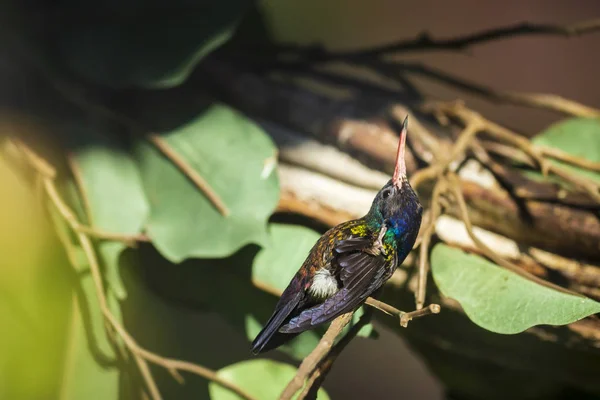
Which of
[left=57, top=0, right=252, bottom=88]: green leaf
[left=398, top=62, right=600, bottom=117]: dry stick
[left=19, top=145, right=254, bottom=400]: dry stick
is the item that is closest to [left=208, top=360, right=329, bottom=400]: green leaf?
[left=19, top=145, right=254, bottom=400]: dry stick

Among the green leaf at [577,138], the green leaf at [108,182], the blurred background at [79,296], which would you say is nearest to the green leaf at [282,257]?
the blurred background at [79,296]

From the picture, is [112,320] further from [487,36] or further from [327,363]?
[487,36]

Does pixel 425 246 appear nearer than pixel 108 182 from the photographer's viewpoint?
Yes

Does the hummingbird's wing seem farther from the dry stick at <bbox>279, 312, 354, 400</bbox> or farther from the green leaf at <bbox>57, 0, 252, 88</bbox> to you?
the green leaf at <bbox>57, 0, 252, 88</bbox>

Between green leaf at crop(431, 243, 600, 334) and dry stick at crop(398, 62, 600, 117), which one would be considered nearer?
green leaf at crop(431, 243, 600, 334)

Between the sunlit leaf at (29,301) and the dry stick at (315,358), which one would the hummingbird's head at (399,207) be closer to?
the dry stick at (315,358)

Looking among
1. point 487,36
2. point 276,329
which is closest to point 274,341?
point 276,329

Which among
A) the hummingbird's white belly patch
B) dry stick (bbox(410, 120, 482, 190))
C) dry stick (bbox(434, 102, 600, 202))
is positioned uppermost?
the hummingbird's white belly patch
